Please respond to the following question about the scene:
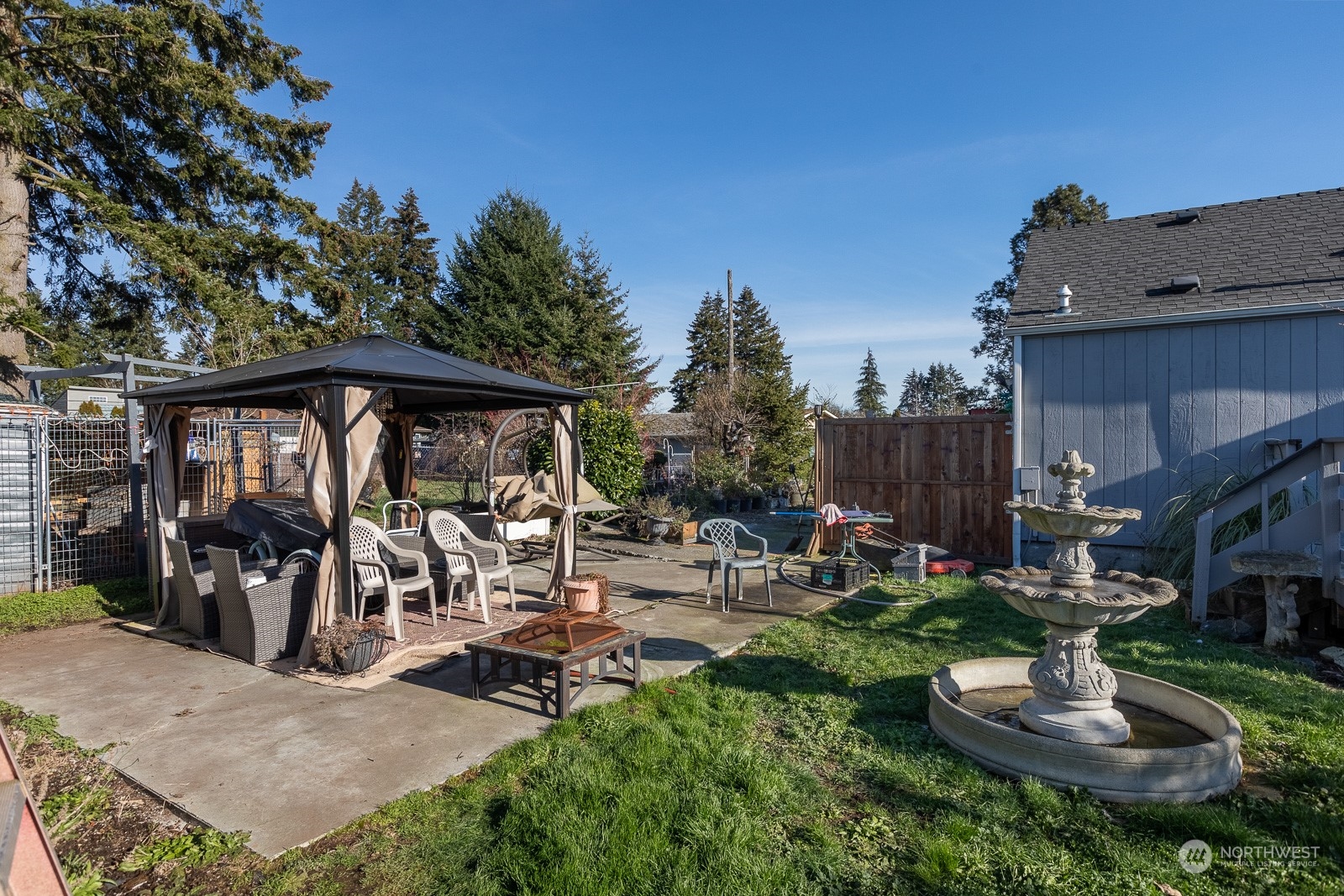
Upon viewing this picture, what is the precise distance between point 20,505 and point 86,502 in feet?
3.42

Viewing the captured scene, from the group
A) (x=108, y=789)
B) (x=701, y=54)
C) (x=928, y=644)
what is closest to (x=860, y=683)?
(x=928, y=644)

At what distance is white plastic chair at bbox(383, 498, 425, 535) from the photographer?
7.11 m

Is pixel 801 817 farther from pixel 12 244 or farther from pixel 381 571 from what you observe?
pixel 12 244

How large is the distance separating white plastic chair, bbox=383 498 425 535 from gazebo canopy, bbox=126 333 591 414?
1601mm

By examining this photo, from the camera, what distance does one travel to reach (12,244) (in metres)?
10.1

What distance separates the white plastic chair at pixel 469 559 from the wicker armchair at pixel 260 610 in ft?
3.82

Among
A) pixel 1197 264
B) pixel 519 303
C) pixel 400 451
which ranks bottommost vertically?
pixel 400 451

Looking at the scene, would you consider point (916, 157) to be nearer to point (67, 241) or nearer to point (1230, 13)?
point (1230, 13)

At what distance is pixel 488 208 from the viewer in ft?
75.0

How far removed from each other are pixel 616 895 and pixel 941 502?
25.7ft

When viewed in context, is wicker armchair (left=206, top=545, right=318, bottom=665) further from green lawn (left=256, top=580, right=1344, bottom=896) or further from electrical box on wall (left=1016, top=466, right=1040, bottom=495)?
electrical box on wall (left=1016, top=466, right=1040, bottom=495)

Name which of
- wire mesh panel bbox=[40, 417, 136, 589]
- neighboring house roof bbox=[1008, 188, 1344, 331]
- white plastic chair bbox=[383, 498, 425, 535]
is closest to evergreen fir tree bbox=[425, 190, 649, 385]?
white plastic chair bbox=[383, 498, 425, 535]

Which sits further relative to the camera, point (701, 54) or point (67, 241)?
point (67, 241)

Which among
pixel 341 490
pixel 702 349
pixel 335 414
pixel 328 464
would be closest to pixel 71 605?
pixel 328 464
